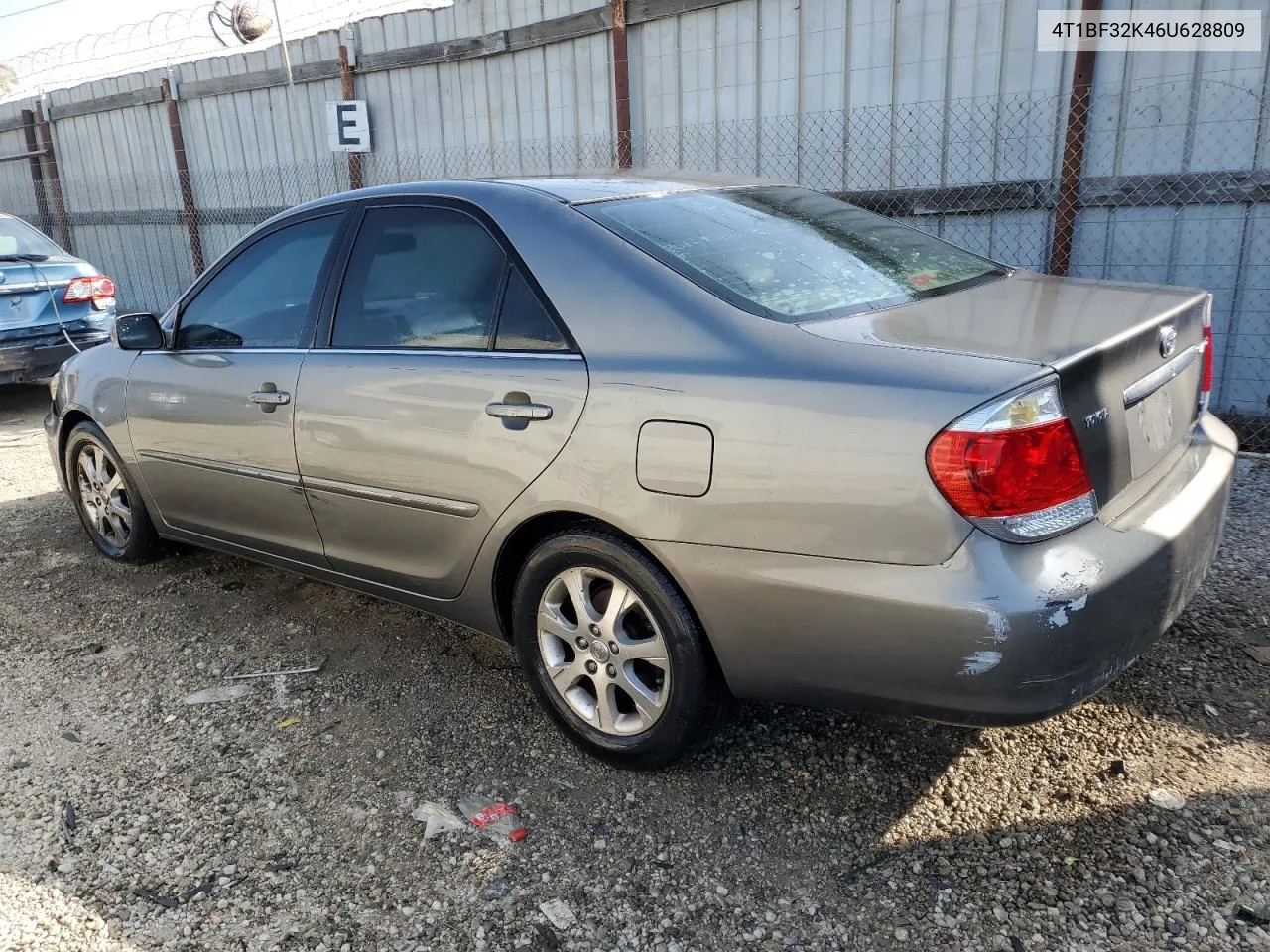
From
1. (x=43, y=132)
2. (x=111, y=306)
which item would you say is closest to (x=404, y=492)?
(x=111, y=306)

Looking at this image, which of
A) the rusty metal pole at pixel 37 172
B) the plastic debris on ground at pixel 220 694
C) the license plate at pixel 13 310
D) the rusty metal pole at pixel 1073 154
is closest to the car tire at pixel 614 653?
the plastic debris on ground at pixel 220 694

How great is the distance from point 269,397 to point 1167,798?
116 inches

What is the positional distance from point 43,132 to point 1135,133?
13841mm

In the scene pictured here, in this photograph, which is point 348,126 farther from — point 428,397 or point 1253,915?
point 1253,915

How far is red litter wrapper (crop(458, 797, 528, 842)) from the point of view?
2570 mm

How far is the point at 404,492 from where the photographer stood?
9.80 feet

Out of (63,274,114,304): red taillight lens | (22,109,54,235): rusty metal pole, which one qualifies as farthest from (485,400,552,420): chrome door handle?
(22,109,54,235): rusty metal pole

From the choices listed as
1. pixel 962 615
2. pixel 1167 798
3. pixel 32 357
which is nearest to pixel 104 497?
pixel 32 357

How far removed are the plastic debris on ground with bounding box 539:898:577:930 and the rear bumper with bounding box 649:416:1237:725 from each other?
2.15ft

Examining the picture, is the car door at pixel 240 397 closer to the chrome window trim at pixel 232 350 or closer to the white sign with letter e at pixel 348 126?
the chrome window trim at pixel 232 350

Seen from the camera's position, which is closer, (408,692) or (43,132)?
(408,692)

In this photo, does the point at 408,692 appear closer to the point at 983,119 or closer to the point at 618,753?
the point at 618,753

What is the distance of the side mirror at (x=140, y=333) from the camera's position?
3.86 m

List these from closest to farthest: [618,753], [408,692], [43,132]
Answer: [618,753] < [408,692] < [43,132]
